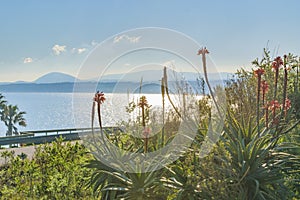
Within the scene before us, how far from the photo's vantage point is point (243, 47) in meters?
5.32

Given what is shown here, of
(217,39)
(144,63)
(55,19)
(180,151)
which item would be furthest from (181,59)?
(55,19)

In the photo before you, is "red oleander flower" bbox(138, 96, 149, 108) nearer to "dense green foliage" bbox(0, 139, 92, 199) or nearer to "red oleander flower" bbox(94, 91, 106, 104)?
"red oleander flower" bbox(94, 91, 106, 104)

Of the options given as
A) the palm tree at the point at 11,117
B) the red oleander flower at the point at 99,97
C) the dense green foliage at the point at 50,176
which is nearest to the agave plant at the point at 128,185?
the dense green foliage at the point at 50,176

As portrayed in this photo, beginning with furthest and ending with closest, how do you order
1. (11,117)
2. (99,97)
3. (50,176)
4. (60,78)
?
(11,117) → (60,78) → (50,176) → (99,97)

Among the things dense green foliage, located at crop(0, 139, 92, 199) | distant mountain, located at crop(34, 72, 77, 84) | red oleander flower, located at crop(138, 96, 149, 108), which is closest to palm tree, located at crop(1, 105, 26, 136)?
distant mountain, located at crop(34, 72, 77, 84)

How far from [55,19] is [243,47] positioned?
14.1 ft

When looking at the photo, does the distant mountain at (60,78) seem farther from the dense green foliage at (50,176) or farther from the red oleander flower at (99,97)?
the dense green foliage at (50,176)

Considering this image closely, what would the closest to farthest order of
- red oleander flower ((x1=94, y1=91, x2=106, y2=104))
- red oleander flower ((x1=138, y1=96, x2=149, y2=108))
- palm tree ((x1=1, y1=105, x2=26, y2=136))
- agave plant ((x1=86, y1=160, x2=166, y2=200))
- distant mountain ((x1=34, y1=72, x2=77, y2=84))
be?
agave plant ((x1=86, y1=160, x2=166, y2=200))
red oleander flower ((x1=94, y1=91, x2=106, y2=104))
red oleander flower ((x1=138, y1=96, x2=149, y2=108))
distant mountain ((x1=34, y1=72, x2=77, y2=84))
palm tree ((x1=1, y1=105, x2=26, y2=136))

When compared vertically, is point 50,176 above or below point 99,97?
below

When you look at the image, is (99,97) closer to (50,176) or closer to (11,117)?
(50,176)

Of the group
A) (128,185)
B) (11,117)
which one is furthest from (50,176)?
(11,117)

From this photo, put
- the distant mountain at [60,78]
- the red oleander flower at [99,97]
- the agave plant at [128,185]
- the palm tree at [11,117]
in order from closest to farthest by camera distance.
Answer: the agave plant at [128,185], the red oleander flower at [99,97], the distant mountain at [60,78], the palm tree at [11,117]

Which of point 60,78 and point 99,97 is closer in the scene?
point 99,97

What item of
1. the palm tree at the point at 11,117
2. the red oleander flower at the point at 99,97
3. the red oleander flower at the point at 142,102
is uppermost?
the red oleander flower at the point at 99,97
